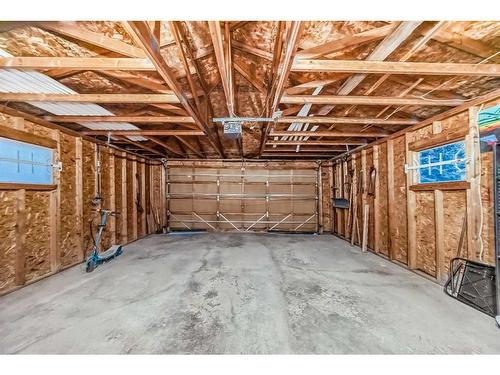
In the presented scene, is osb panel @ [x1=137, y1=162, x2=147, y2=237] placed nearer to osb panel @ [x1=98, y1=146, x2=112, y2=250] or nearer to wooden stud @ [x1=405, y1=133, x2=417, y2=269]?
osb panel @ [x1=98, y1=146, x2=112, y2=250]

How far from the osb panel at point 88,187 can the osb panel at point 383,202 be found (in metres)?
7.32

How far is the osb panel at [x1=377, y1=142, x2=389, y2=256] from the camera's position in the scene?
4.84 m

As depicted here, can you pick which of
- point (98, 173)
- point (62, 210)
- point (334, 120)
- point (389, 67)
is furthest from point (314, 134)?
point (62, 210)

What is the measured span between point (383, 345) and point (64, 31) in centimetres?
413

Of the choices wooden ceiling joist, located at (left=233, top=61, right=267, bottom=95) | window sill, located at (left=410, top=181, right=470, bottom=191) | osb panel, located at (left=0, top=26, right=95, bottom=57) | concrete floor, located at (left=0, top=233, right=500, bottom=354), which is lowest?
concrete floor, located at (left=0, top=233, right=500, bottom=354)

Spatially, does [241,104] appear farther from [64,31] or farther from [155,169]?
[155,169]

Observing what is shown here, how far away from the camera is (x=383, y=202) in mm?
4977

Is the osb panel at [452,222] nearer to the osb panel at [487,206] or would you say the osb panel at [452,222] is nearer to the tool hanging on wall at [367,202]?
the osb panel at [487,206]

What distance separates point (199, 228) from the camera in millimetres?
8445

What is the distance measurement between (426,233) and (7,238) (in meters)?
7.28

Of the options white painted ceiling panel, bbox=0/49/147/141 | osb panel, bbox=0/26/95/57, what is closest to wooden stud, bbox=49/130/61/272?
white painted ceiling panel, bbox=0/49/147/141

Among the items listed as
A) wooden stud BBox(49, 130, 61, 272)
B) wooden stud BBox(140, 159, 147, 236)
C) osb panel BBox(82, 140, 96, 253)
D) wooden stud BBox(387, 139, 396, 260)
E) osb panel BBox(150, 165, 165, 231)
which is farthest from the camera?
osb panel BBox(150, 165, 165, 231)

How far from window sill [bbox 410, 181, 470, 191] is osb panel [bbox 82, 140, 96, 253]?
7.27 metres

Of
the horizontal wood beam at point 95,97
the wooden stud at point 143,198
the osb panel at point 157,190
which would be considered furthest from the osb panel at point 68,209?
the osb panel at point 157,190
